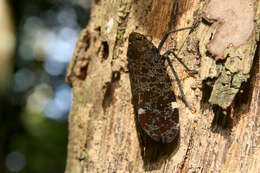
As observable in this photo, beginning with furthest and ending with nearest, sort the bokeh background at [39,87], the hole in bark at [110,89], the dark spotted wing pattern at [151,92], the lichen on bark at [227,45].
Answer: the bokeh background at [39,87] → the hole in bark at [110,89] → the dark spotted wing pattern at [151,92] → the lichen on bark at [227,45]

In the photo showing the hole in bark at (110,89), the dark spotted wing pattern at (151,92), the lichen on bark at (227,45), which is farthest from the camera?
the hole in bark at (110,89)

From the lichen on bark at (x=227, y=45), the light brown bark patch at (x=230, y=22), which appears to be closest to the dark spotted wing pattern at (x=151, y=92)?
the lichen on bark at (x=227, y=45)

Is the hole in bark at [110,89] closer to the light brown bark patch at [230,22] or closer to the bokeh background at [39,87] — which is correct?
the light brown bark patch at [230,22]

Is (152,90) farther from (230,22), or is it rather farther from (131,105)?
(230,22)

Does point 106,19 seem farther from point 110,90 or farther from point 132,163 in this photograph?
point 132,163

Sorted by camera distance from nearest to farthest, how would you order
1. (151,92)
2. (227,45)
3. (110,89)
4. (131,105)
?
(227,45) < (151,92) < (131,105) < (110,89)

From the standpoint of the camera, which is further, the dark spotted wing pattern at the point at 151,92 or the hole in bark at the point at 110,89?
the hole in bark at the point at 110,89

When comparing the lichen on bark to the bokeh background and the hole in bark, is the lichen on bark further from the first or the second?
the bokeh background

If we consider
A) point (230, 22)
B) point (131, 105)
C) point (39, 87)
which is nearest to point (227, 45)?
point (230, 22)
